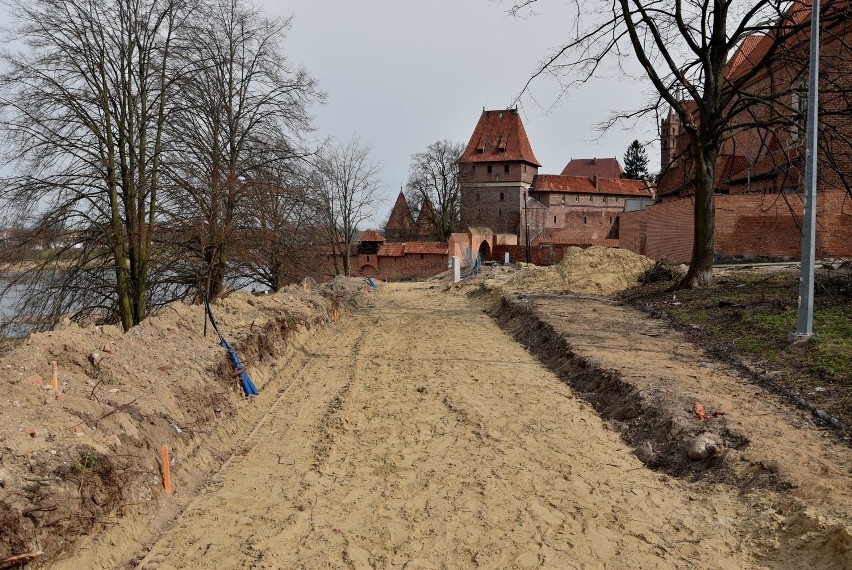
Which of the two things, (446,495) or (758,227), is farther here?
(758,227)

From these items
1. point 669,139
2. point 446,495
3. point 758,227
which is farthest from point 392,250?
point 446,495

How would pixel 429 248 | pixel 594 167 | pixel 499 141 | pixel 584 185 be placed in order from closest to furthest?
pixel 429 248, pixel 499 141, pixel 584 185, pixel 594 167

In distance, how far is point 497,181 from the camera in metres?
66.7

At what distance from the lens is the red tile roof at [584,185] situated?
228 ft

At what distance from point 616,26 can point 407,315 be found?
1028cm

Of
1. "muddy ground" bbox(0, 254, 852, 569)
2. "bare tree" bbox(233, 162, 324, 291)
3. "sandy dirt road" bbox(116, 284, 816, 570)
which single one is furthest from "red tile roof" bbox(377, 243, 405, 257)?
"sandy dirt road" bbox(116, 284, 816, 570)

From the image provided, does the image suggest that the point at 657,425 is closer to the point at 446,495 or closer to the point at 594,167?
the point at 446,495

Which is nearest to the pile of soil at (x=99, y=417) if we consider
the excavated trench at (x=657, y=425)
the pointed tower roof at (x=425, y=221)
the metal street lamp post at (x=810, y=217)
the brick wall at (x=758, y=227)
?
the excavated trench at (x=657, y=425)

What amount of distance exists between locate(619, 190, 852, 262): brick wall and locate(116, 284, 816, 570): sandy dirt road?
1925 cm

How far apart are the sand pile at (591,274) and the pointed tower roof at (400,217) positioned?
44.7 meters

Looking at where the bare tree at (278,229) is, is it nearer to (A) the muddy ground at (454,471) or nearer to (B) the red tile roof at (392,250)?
(A) the muddy ground at (454,471)

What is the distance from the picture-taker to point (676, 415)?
7.35 m

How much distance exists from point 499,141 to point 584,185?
37.7ft

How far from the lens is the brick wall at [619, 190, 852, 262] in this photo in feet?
85.9
